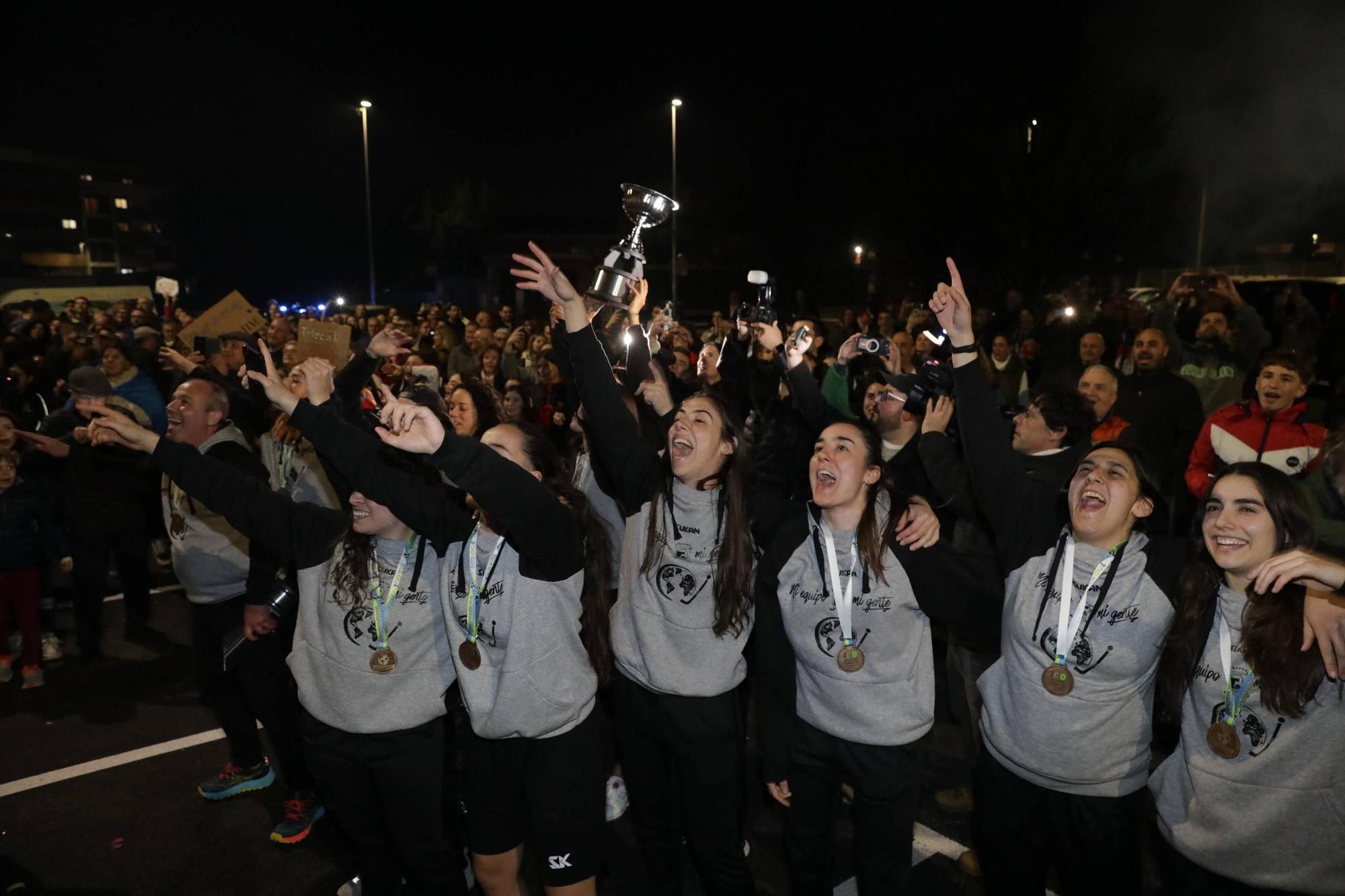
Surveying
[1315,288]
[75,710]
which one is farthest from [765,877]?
[1315,288]

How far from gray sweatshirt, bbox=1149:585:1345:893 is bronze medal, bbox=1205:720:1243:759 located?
1 cm

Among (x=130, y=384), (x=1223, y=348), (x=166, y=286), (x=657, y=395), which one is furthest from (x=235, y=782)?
(x=166, y=286)

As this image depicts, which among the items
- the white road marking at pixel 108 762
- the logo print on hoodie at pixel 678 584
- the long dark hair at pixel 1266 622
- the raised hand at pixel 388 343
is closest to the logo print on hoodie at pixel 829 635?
the logo print on hoodie at pixel 678 584

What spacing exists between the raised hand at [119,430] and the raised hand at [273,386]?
434 millimetres

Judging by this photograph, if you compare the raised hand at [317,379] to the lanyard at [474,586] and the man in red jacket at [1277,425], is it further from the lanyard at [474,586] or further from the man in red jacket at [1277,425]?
the man in red jacket at [1277,425]

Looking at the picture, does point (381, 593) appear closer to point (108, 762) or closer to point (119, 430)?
point (119, 430)

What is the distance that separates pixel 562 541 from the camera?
9.63 ft

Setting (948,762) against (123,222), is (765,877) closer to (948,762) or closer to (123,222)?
(948,762)

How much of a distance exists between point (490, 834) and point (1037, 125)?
74.3 feet

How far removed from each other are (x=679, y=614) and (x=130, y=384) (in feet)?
23.6

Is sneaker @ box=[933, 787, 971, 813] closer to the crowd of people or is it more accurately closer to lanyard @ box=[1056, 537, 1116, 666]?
the crowd of people

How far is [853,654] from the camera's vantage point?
3.04 metres

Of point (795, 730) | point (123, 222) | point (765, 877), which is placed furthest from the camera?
point (123, 222)

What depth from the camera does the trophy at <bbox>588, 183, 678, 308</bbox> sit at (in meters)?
4.21
